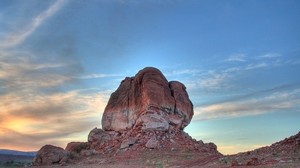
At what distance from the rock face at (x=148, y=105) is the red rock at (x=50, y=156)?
12.4m

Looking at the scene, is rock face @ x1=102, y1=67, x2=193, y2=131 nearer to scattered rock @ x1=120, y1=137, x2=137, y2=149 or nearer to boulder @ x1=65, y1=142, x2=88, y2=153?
scattered rock @ x1=120, y1=137, x2=137, y2=149

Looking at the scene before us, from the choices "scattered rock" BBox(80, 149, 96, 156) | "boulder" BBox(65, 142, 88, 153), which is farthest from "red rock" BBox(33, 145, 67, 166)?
"boulder" BBox(65, 142, 88, 153)

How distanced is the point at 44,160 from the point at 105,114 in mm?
16108

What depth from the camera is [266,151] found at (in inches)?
1702

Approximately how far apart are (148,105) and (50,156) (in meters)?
17.4

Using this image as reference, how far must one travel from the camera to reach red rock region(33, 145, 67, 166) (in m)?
62.8

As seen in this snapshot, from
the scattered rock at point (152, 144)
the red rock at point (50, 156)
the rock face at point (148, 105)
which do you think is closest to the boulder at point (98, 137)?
the rock face at point (148, 105)

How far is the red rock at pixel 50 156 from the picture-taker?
62844mm

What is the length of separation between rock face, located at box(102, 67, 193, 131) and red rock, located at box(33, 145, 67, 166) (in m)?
12.4

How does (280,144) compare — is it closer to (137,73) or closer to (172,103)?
(172,103)

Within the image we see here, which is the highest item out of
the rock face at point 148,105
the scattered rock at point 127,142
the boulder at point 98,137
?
the rock face at point 148,105

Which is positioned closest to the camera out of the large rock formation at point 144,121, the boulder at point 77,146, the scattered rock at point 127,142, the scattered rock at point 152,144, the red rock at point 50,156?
the scattered rock at point 152,144

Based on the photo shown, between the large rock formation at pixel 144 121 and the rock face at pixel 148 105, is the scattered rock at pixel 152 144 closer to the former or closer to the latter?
the large rock formation at pixel 144 121

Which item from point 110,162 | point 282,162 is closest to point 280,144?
point 282,162
